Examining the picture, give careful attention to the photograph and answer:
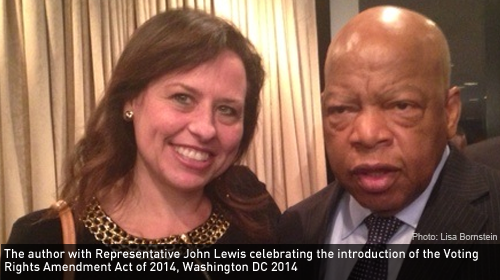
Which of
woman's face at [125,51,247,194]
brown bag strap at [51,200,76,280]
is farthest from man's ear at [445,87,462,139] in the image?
brown bag strap at [51,200,76,280]

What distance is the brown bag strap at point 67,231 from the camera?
94 centimetres

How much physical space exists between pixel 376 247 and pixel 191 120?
0.51 m

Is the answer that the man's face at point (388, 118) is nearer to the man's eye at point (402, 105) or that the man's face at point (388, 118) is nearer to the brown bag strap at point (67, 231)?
the man's eye at point (402, 105)

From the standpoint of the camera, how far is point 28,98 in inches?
75.2

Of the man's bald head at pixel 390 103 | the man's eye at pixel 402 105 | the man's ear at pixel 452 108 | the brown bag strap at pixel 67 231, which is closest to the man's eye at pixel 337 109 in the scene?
the man's bald head at pixel 390 103

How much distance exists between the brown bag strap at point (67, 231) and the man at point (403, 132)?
60 cm

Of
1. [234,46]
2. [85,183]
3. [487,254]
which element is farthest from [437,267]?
[85,183]

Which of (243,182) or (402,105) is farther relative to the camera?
(243,182)

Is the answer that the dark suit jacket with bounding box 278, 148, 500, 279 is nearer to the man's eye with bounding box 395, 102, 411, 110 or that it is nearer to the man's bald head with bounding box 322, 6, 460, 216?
the man's bald head with bounding box 322, 6, 460, 216

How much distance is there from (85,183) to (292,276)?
58 centimetres

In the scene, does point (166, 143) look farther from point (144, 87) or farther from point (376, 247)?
point (376, 247)

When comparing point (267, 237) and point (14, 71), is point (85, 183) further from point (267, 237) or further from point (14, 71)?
point (14, 71)

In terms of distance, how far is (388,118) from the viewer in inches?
36.4

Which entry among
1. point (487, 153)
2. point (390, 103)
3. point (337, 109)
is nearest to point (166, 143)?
point (337, 109)
